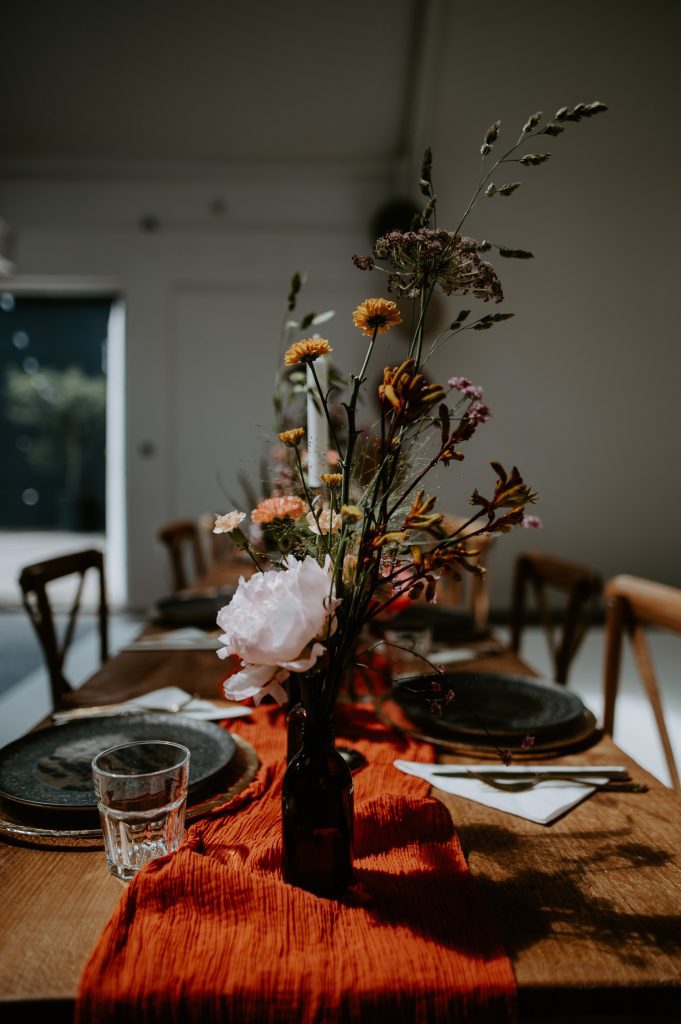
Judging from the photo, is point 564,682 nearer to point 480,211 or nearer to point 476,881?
point 476,881

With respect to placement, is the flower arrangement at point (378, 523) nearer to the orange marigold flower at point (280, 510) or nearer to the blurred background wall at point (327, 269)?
the orange marigold flower at point (280, 510)

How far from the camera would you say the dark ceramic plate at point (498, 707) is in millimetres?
968

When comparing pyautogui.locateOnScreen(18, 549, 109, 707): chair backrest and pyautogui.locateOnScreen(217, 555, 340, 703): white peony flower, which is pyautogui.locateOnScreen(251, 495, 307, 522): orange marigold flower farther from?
pyautogui.locateOnScreen(18, 549, 109, 707): chair backrest

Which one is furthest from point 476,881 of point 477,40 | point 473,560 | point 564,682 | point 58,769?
point 477,40

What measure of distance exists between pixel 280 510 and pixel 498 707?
0.59 m

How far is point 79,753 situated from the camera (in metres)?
0.89

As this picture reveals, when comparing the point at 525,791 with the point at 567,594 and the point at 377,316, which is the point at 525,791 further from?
the point at 567,594

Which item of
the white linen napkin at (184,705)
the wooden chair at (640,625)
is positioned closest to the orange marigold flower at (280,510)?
the white linen napkin at (184,705)

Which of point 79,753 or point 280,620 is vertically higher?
point 280,620

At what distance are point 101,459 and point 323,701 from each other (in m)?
7.52

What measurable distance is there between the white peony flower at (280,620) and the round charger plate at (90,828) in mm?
257

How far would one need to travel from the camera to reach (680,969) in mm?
533

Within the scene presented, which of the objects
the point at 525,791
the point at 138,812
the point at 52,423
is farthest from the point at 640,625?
the point at 52,423

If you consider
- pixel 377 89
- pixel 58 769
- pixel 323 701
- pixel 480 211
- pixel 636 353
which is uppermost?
pixel 377 89
